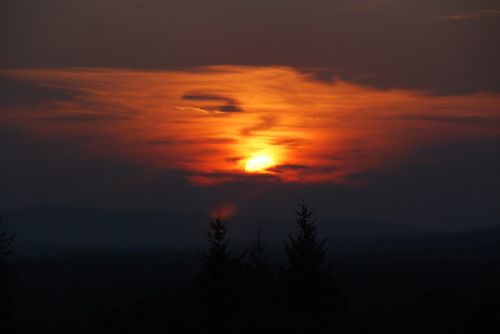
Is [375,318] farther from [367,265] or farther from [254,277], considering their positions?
[367,265]

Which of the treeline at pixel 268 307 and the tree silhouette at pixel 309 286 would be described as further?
the tree silhouette at pixel 309 286

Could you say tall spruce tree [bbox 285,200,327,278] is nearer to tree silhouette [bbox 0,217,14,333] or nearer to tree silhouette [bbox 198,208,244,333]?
tree silhouette [bbox 198,208,244,333]

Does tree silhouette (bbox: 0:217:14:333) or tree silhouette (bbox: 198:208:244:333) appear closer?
tree silhouette (bbox: 198:208:244:333)

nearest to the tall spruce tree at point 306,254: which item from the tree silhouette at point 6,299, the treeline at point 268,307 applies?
the treeline at point 268,307

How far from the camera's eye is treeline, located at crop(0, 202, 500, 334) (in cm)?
3183

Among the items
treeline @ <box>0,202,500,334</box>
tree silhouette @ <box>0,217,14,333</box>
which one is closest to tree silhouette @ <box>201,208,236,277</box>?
treeline @ <box>0,202,500,334</box>

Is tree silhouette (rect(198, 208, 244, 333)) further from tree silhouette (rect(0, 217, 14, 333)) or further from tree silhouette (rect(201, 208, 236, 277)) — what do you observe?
tree silhouette (rect(0, 217, 14, 333))

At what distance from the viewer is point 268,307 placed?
32.4m

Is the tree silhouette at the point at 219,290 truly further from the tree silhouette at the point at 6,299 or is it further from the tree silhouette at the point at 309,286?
the tree silhouette at the point at 6,299

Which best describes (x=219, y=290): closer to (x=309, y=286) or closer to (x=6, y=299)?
(x=309, y=286)

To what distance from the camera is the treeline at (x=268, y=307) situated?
31828 mm

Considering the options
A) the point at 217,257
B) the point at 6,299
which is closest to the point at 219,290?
the point at 217,257

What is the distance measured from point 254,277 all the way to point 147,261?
131m

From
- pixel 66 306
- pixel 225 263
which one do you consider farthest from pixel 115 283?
pixel 225 263
